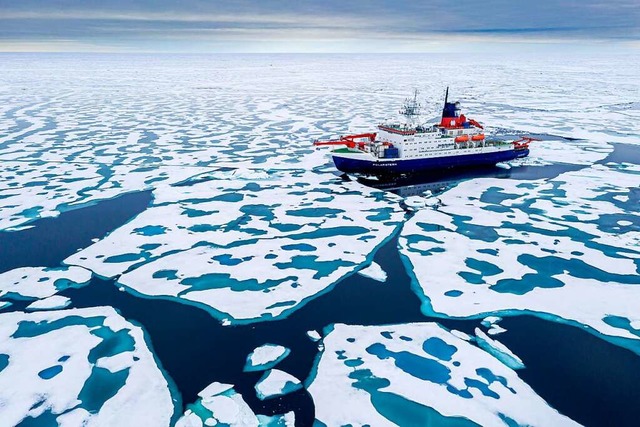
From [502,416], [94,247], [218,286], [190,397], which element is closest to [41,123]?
[94,247]

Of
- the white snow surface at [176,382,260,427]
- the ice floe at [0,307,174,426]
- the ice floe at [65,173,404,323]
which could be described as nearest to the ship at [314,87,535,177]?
the ice floe at [65,173,404,323]

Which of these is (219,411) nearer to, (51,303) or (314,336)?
(314,336)

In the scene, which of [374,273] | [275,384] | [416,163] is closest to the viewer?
[275,384]

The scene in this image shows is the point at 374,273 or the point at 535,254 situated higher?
the point at 535,254

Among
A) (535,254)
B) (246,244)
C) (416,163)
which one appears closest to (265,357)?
(246,244)

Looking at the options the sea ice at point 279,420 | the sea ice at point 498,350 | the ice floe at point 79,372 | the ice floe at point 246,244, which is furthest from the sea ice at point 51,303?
the sea ice at point 498,350

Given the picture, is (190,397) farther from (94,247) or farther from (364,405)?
(94,247)

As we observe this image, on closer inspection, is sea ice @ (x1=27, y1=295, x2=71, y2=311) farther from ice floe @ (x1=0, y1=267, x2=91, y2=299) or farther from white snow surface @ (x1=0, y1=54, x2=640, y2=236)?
white snow surface @ (x1=0, y1=54, x2=640, y2=236)
